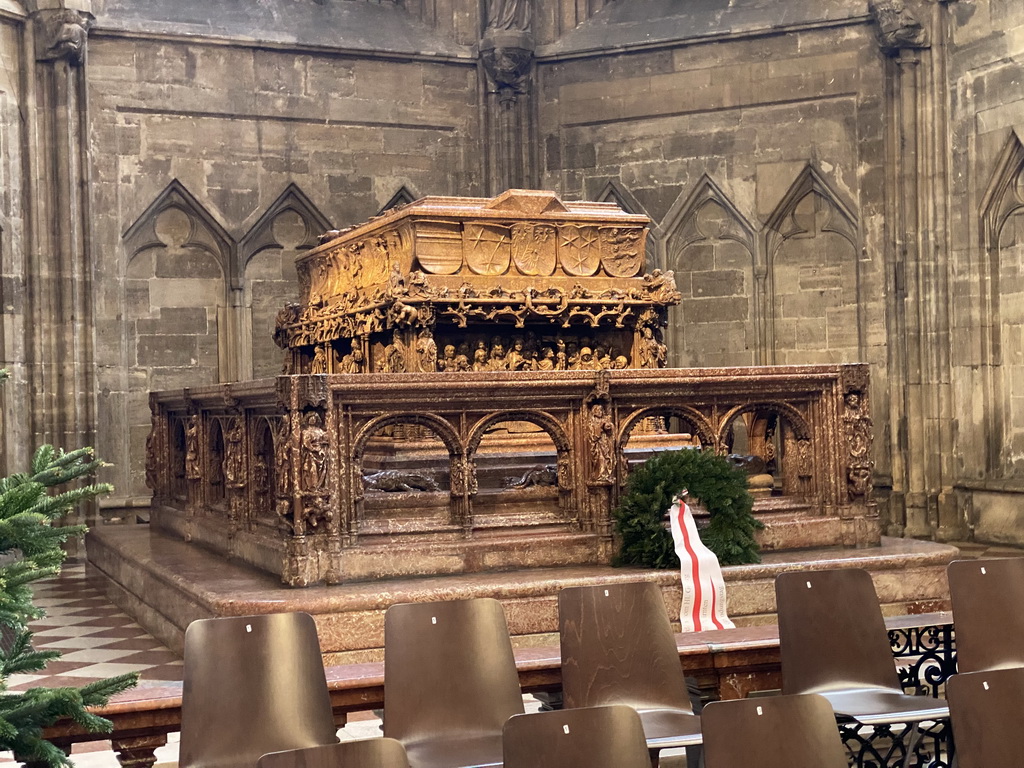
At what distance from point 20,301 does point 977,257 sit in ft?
28.7

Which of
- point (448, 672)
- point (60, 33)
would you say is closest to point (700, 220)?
point (60, 33)

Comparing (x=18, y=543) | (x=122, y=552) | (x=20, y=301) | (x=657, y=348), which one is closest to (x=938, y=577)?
(x=657, y=348)

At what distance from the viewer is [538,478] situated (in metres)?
7.84

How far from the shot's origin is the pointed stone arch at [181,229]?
43.7 ft

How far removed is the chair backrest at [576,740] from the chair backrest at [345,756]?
0.78 ft

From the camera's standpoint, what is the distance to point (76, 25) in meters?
12.4

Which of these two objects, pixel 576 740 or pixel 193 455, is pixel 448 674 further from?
pixel 193 455

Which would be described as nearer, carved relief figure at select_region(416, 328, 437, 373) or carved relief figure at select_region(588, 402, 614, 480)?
carved relief figure at select_region(588, 402, 614, 480)

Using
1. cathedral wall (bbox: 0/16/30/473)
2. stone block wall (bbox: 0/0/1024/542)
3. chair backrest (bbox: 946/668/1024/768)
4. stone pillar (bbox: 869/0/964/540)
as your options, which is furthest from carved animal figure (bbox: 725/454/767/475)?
cathedral wall (bbox: 0/16/30/473)

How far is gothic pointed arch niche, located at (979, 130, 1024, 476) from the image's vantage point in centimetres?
1215

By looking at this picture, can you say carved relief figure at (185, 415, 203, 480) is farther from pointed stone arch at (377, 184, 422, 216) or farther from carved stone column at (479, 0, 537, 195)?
carved stone column at (479, 0, 537, 195)

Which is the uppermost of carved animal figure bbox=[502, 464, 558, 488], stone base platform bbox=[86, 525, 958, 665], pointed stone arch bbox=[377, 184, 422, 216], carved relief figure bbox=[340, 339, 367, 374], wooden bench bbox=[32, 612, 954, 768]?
pointed stone arch bbox=[377, 184, 422, 216]

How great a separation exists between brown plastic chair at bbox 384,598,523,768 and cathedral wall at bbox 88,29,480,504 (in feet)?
31.4

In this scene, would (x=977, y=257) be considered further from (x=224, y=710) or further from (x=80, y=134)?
(x=224, y=710)
